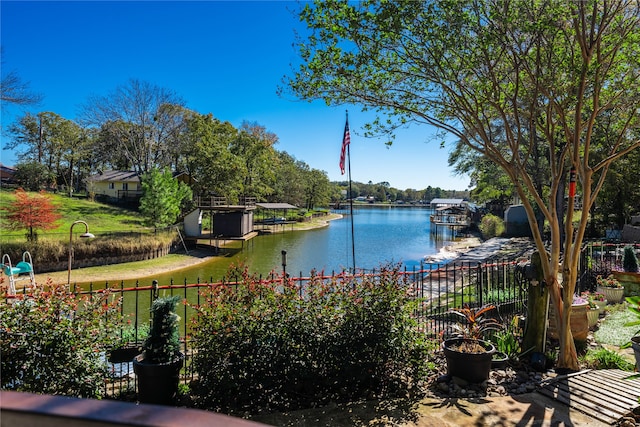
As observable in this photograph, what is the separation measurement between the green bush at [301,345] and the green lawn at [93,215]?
25.1 metres

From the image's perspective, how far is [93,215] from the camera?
109ft

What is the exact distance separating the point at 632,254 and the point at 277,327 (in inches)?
350

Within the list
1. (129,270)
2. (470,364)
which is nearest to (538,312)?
(470,364)

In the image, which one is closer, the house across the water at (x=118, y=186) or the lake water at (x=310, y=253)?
the lake water at (x=310, y=253)

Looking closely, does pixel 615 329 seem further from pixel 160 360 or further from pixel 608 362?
pixel 160 360

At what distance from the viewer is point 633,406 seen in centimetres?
385

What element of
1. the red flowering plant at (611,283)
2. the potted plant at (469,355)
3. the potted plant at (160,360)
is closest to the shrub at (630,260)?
the red flowering plant at (611,283)

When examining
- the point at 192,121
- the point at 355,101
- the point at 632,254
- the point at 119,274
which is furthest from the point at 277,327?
the point at 192,121

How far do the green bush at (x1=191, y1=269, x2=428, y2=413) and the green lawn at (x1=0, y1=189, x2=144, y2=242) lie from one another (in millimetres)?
25088

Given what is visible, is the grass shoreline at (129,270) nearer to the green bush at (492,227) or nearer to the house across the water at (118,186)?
the house across the water at (118,186)

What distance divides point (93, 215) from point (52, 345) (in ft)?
110

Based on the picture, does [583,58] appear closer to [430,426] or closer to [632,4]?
[632,4]

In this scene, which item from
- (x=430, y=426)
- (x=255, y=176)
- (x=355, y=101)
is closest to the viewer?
(x=430, y=426)

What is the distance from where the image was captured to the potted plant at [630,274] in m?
8.84
